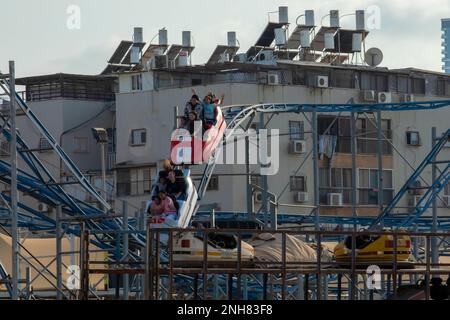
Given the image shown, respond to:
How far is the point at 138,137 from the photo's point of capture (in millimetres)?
70938

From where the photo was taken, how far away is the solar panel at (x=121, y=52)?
3078 inches

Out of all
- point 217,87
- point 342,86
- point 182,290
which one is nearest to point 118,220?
point 182,290

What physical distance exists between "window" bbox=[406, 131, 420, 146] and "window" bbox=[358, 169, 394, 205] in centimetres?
165

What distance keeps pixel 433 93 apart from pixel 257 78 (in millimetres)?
11639

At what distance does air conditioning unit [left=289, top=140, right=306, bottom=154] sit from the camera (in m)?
69.0

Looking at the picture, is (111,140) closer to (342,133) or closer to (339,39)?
(342,133)

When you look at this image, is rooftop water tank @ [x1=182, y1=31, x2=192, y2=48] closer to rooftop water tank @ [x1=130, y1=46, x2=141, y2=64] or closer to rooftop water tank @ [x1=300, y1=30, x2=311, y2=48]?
rooftop water tank @ [x1=130, y1=46, x2=141, y2=64]

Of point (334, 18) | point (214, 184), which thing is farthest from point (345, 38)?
point (214, 184)

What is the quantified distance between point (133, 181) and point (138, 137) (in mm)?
2066

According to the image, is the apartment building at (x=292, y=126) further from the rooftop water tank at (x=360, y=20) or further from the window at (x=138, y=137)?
the rooftop water tank at (x=360, y=20)

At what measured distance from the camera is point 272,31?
251ft

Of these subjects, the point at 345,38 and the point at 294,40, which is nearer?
the point at 294,40

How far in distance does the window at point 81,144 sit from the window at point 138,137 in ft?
10.3
